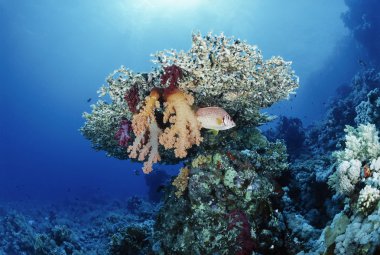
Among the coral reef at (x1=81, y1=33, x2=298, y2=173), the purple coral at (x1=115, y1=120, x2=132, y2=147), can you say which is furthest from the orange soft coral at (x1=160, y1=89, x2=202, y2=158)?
the purple coral at (x1=115, y1=120, x2=132, y2=147)

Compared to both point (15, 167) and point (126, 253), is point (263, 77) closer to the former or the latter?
point (126, 253)

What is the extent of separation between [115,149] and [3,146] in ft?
385

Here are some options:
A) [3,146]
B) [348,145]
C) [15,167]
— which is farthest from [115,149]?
[3,146]

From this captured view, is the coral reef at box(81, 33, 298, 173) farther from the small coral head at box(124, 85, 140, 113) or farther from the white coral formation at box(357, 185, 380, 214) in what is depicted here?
the white coral formation at box(357, 185, 380, 214)

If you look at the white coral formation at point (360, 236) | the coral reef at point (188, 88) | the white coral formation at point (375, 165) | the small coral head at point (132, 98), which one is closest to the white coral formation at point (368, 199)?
A: the white coral formation at point (360, 236)

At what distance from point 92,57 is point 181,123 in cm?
11084

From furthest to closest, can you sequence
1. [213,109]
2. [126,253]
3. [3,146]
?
[3,146] < [126,253] < [213,109]

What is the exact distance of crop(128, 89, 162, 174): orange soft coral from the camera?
14.5ft

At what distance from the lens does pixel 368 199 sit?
11.4ft

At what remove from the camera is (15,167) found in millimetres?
94375

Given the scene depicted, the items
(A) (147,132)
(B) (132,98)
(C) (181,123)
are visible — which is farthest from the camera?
(A) (147,132)

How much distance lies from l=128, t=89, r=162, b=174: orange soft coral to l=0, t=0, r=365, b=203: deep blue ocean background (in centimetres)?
3392

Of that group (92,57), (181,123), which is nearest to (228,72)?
(181,123)

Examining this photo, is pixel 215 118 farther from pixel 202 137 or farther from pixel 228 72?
pixel 228 72
